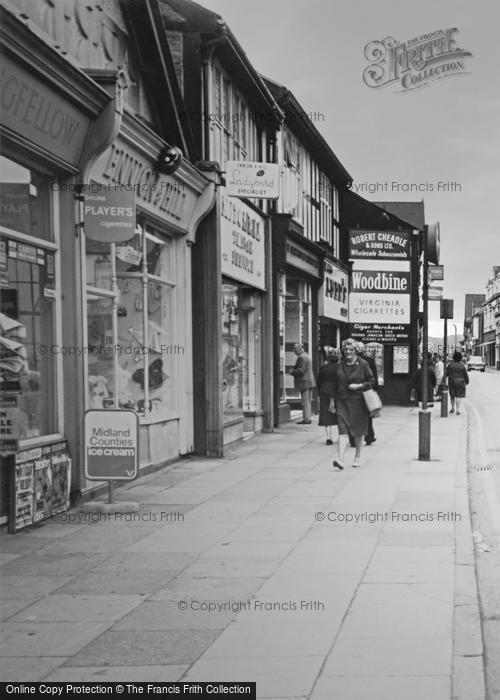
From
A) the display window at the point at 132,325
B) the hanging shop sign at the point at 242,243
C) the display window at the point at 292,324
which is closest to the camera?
the display window at the point at 132,325

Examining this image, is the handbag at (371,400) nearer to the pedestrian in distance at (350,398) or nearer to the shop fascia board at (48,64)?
Answer: the pedestrian in distance at (350,398)

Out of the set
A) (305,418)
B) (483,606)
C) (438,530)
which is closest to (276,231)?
(305,418)

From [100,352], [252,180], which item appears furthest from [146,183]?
[252,180]

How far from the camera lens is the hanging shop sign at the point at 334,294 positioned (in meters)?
25.0

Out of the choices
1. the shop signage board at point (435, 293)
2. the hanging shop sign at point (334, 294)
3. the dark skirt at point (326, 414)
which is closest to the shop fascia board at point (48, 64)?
the dark skirt at point (326, 414)

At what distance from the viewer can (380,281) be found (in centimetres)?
2997

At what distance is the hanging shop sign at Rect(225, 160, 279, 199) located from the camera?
13.8 meters

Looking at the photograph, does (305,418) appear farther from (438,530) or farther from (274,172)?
(438,530)

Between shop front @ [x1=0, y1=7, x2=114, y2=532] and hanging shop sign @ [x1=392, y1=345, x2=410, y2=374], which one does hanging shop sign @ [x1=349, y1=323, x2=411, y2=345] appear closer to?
hanging shop sign @ [x1=392, y1=345, x2=410, y2=374]

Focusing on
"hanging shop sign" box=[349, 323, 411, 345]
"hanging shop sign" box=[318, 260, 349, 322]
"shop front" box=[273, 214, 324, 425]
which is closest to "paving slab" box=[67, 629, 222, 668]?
"shop front" box=[273, 214, 324, 425]

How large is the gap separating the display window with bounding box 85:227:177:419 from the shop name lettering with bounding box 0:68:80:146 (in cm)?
179

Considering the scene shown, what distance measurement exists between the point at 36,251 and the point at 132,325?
133 inches

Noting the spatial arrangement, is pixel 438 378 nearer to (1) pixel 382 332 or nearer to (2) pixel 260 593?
(1) pixel 382 332

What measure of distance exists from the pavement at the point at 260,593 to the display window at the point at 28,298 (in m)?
1.27
